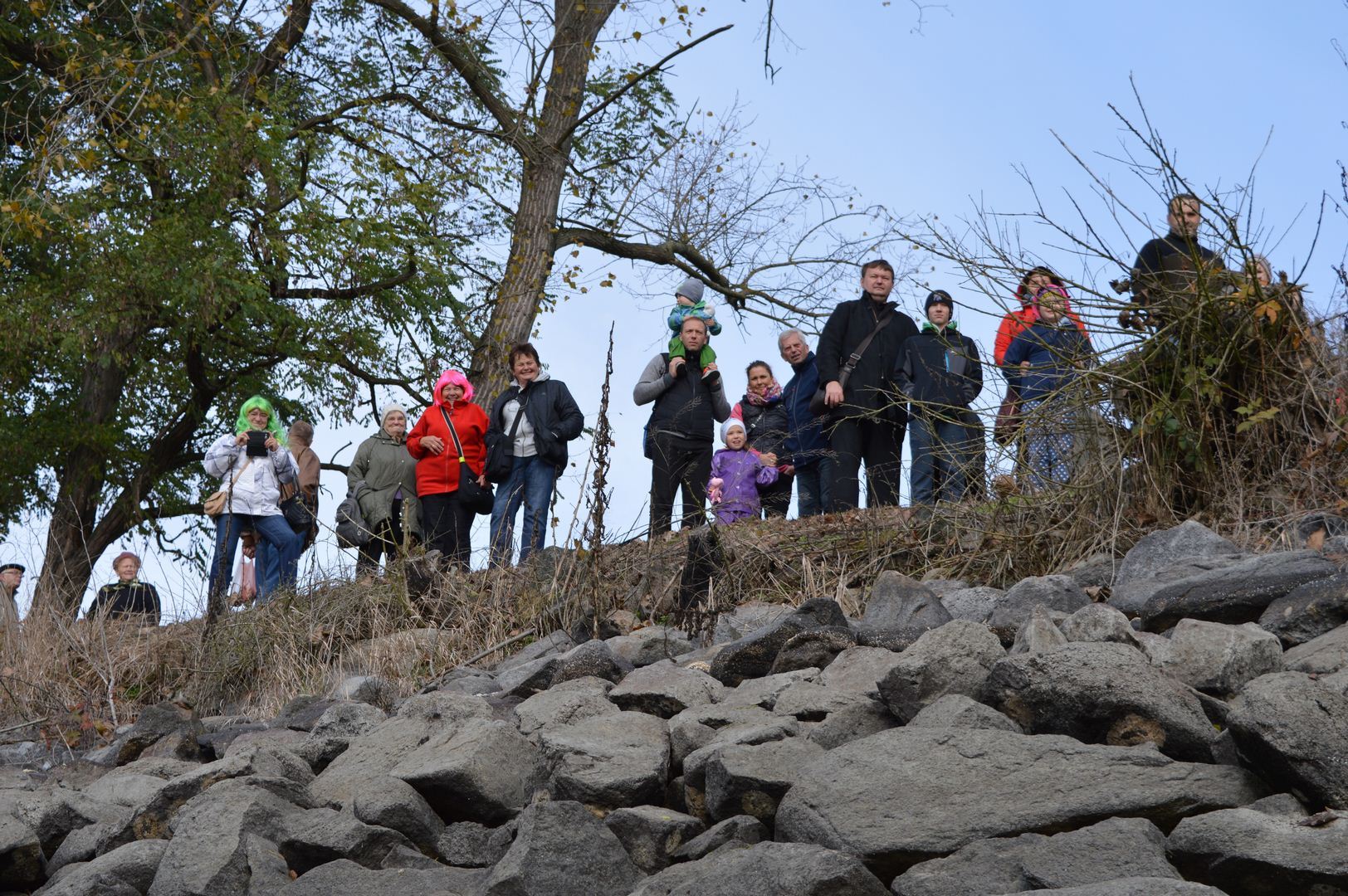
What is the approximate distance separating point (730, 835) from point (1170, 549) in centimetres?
286

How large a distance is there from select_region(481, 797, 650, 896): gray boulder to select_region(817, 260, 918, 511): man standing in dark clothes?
473cm

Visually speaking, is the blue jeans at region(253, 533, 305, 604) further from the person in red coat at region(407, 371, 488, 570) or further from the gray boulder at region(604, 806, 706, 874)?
the gray boulder at region(604, 806, 706, 874)

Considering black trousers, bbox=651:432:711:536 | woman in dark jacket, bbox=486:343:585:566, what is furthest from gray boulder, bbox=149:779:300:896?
woman in dark jacket, bbox=486:343:585:566

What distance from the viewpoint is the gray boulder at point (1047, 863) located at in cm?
340

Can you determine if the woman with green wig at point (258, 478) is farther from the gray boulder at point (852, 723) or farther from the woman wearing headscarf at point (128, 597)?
the gray boulder at point (852, 723)

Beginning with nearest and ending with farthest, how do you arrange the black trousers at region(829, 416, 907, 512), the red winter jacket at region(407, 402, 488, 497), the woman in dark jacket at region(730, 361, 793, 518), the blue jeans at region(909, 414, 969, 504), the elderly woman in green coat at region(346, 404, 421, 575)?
the blue jeans at region(909, 414, 969, 504)
the black trousers at region(829, 416, 907, 512)
the red winter jacket at region(407, 402, 488, 497)
the woman in dark jacket at region(730, 361, 793, 518)
the elderly woman in green coat at region(346, 404, 421, 575)

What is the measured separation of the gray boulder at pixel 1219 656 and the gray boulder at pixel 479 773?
213 centimetres

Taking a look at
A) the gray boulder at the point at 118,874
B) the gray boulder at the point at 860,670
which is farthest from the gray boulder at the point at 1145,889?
the gray boulder at the point at 118,874

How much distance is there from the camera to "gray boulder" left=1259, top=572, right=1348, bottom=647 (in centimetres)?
484

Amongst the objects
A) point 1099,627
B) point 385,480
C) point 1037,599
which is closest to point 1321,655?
point 1099,627

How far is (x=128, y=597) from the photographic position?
1070cm

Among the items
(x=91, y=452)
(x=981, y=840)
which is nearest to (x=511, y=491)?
(x=981, y=840)

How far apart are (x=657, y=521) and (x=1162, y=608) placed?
11.6 feet

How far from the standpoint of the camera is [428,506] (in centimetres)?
1013
